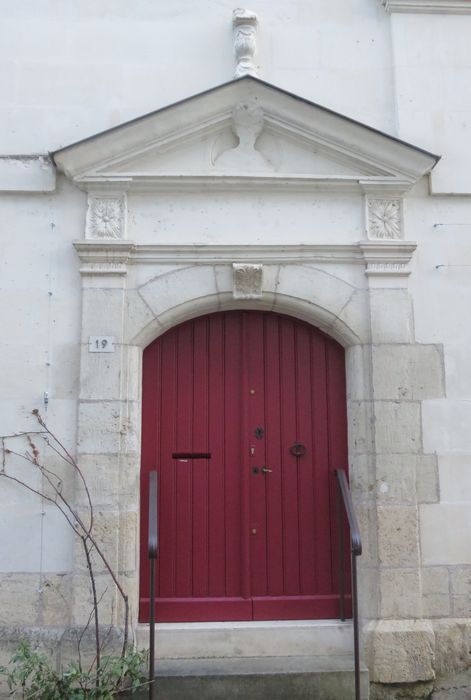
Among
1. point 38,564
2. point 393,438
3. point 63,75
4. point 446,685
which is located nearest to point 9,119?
point 63,75

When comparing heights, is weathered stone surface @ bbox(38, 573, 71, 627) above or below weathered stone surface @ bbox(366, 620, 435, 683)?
above

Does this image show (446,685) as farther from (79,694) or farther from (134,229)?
(134,229)

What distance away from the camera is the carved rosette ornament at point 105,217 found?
4.23 metres

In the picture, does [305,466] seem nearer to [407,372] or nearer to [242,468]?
[242,468]

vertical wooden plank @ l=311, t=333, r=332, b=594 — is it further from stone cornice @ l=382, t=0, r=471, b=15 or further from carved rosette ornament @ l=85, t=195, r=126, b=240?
stone cornice @ l=382, t=0, r=471, b=15

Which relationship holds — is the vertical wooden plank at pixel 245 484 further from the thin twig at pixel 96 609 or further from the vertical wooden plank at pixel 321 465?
the thin twig at pixel 96 609

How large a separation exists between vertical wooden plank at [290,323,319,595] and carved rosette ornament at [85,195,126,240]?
1.38m

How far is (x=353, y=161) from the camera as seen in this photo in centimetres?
438

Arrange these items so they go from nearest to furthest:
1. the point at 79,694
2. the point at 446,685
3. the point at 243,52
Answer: the point at 79,694 < the point at 446,685 < the point at 243,52

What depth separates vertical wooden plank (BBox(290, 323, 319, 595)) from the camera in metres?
4.24

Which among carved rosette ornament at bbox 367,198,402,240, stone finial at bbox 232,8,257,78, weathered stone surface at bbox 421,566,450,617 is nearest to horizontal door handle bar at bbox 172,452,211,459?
weathered stone surface at bbox 421,566,450,617

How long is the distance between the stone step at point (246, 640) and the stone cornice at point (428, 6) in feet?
13.7

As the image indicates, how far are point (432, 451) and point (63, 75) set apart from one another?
350cm

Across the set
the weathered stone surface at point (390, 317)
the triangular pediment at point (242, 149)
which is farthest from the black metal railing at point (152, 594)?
the triangular pediment at point (242, 149)
